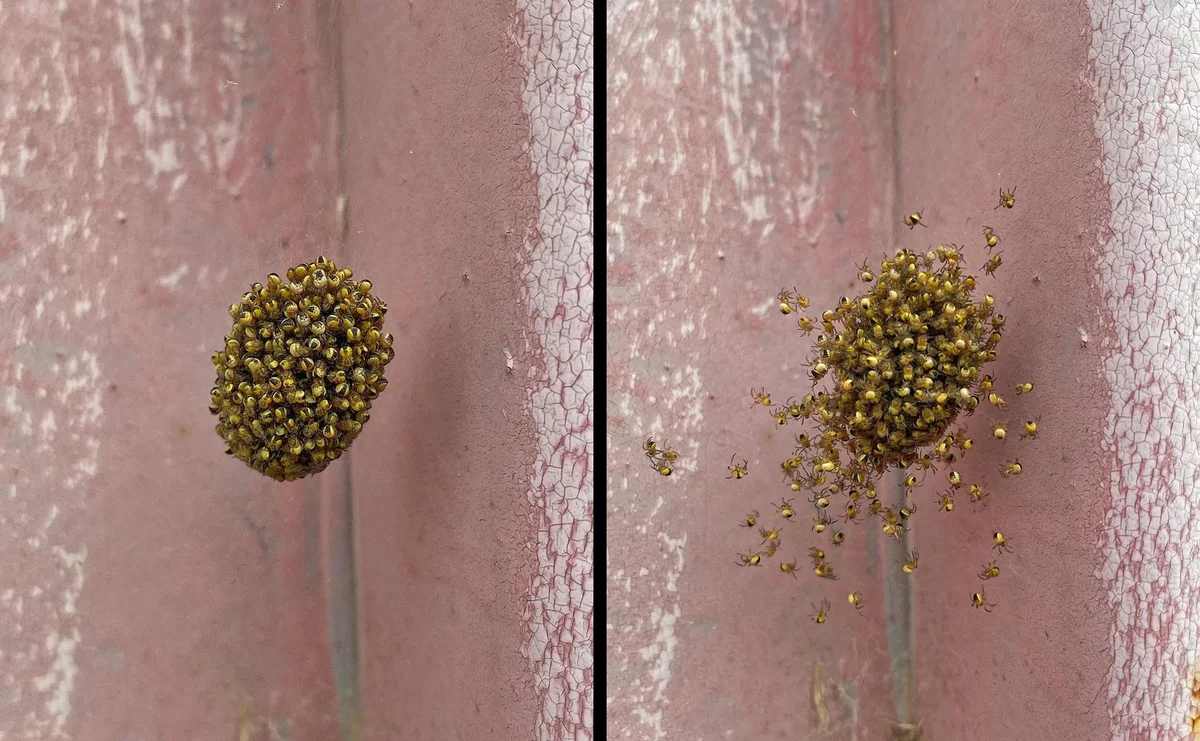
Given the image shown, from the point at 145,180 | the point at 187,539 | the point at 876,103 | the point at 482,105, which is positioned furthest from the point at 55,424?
the point at 876,103

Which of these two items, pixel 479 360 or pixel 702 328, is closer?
pixel 479 360

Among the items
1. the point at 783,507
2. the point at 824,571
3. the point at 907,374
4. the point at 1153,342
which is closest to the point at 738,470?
the point at 783,507

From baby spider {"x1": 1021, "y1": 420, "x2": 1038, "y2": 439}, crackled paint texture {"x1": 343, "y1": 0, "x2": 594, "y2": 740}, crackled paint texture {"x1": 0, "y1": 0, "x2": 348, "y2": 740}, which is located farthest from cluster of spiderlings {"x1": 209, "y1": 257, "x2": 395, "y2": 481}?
baby spider {"x1": 1021, "y1": 420, "x2": 1038, "y2": 439}

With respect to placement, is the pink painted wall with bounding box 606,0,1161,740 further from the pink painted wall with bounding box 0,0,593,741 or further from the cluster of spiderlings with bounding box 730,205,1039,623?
the pink painted wall with bounding box 0,0,593,741

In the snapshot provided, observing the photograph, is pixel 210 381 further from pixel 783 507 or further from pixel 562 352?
pixel 783 507

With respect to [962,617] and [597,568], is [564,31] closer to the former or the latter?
[597,568]
